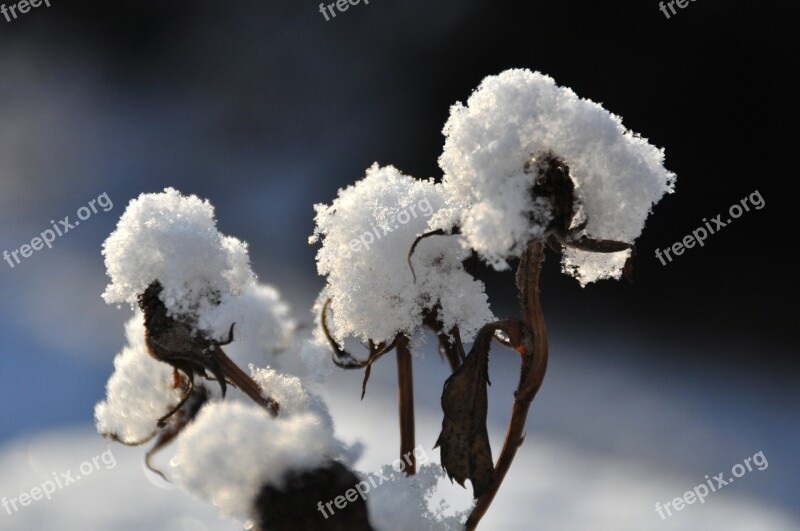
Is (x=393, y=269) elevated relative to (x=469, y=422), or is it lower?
elevated

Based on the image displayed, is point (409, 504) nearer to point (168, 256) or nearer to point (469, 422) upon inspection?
point (469, 422)

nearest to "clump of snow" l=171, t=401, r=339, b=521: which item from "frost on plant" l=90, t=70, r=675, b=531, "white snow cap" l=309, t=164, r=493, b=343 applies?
"frost on plant" l=90, t=70, r=675, b=531

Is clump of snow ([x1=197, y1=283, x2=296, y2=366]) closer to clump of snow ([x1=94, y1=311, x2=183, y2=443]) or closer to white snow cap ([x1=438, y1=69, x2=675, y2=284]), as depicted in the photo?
clump of snow ([x1=94, y1=311, x2=183, y2=443])

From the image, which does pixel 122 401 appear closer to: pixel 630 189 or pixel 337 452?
pixel 337 452

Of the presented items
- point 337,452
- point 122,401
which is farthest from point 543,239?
point 122,401

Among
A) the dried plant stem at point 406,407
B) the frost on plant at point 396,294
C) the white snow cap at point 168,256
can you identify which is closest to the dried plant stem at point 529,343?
the frost on plant at point 396,294

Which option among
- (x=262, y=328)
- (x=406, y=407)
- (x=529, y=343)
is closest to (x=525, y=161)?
(x=529, y=343)

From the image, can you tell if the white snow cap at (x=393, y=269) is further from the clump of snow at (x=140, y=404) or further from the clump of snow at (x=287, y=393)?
the clump of snow at (x=140, y=404)
